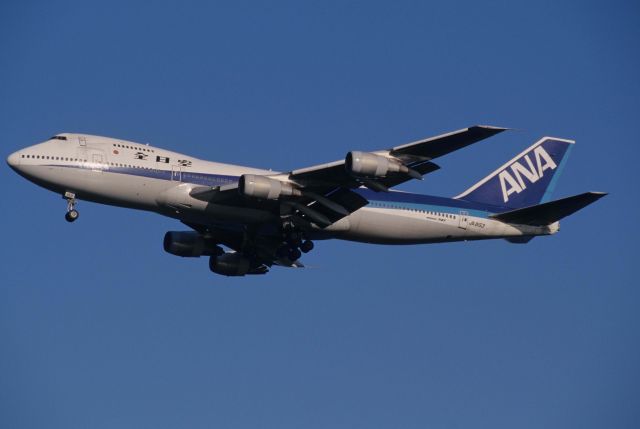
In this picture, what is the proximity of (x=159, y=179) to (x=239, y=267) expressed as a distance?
9558 millimetres

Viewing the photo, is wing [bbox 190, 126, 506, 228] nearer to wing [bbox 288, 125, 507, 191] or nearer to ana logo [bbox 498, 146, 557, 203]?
wing [bbox 288, 125, 507, 191]

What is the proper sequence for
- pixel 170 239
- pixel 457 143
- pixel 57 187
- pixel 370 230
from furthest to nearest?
pixel 170 239, pixel 370 230, pixel 57 187, pixel 457 143

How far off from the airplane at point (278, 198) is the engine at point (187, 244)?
5cm

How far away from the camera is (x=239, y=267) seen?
56062 millimetres

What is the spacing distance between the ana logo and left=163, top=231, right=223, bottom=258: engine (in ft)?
53.3

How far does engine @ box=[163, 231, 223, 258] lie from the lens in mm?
54906

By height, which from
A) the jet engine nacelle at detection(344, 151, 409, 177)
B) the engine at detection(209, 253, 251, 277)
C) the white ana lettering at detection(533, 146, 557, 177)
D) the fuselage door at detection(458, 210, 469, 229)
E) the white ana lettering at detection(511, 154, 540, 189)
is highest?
the white ana lettering at detection(533, 146, 557, 177)

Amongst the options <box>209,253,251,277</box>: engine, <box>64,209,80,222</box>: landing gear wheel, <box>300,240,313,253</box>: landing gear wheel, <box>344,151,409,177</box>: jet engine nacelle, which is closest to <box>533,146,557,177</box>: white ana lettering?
<box>300,240,313,253</box>: landing gear wheel

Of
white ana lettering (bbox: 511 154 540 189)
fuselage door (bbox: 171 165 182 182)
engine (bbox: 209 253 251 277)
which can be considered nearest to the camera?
fuselage door (bbox: 171 165 182 182)

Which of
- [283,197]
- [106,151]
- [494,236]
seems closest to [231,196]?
[283,197]

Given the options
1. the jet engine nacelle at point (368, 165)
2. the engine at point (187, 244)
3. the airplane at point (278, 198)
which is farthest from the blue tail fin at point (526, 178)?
the engine at point (187, 244)

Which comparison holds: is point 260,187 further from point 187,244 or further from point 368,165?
point 187,244

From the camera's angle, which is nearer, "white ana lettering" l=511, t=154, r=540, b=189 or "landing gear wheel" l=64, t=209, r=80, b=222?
"landing gear wheel" l=64, t=209, r=80, b=222

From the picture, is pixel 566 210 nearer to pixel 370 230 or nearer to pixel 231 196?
pixel 370 230
